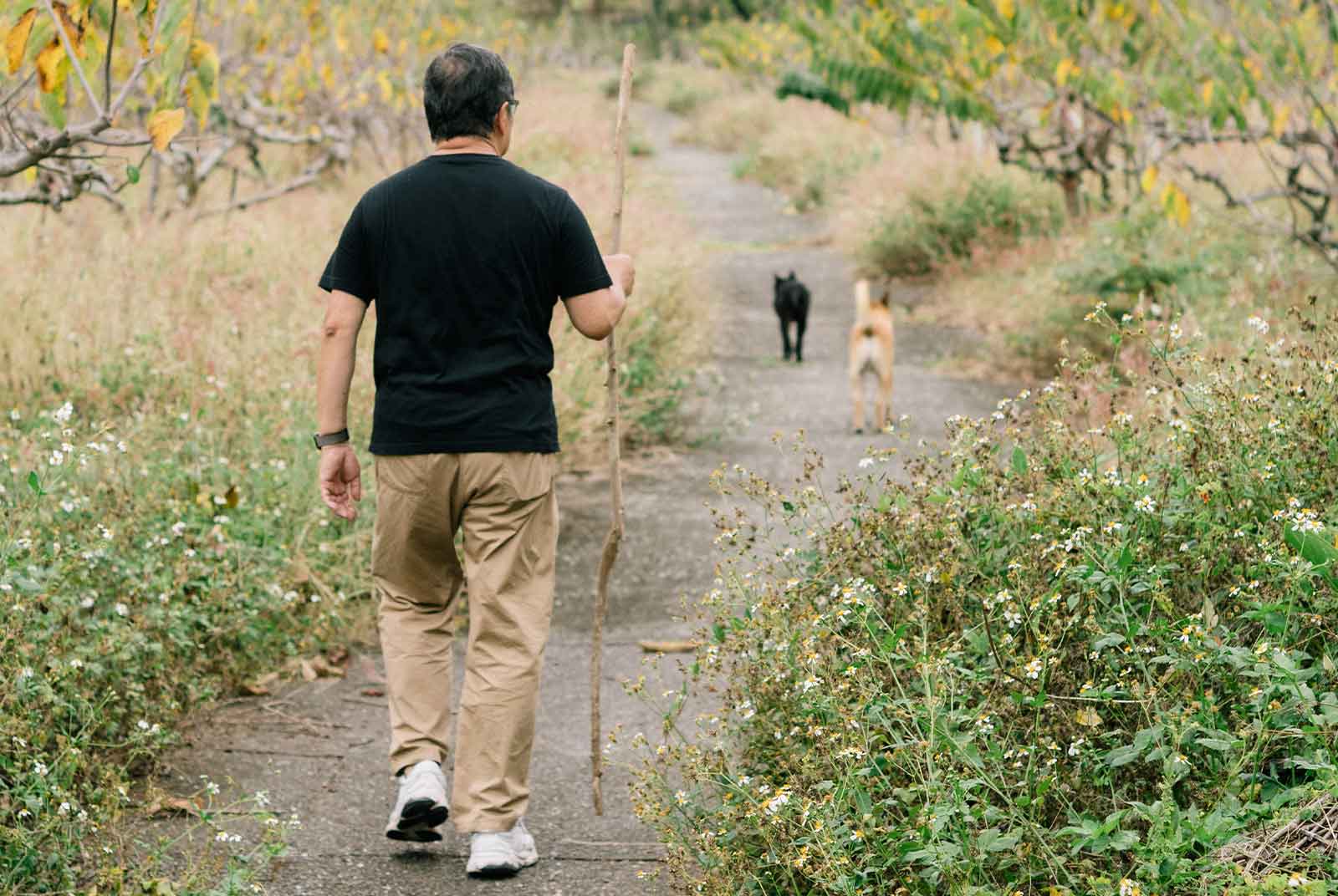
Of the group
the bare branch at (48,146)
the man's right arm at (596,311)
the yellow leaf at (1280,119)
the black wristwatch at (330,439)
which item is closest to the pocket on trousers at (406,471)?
the black wristwatch at (330,439)

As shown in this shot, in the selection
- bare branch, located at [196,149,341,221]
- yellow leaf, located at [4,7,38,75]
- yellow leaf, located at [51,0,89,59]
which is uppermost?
yellow leaf, located at [51,0,89,59]

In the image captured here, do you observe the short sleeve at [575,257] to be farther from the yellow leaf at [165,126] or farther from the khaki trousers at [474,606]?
the yellow leaf at [165,126]

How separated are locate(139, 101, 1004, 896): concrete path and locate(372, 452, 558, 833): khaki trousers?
1.00 ft

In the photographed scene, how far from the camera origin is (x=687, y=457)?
896cm

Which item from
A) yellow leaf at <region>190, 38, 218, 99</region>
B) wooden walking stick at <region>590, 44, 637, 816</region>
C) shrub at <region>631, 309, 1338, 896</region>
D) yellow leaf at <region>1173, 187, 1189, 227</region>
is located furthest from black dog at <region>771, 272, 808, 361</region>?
wooden walking stick at <region>590, 44, 637, 816</region>

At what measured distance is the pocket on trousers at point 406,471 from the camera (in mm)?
3805

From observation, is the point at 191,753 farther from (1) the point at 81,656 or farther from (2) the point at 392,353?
(2) the point at 392,353

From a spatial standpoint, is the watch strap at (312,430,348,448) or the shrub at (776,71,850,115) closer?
the watch strap at (312,430,348,448)

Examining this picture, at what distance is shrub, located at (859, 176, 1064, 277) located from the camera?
15.5 m

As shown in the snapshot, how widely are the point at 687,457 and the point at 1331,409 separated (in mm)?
5431

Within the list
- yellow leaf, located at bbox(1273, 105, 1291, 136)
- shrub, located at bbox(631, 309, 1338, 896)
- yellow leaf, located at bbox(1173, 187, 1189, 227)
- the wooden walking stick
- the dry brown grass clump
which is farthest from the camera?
yellow leaf, located at bbox(1273, 105, 1291, 136)

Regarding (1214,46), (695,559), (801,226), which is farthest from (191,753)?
(801,226)

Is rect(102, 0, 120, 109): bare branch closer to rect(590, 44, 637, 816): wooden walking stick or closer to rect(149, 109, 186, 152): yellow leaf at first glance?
rect(149, 109, 186, 152): yellow leaf

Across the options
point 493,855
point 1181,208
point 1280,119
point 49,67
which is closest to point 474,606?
point 493,855
